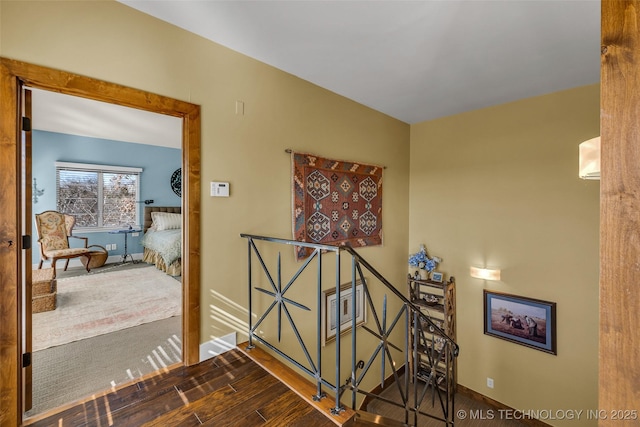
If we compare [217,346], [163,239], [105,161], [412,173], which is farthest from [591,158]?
[105,161]

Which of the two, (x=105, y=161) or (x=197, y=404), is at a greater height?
(x=105, y=161)

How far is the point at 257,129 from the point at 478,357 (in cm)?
374

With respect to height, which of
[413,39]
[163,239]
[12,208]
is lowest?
[163,239]

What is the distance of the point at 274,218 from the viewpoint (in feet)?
7.94

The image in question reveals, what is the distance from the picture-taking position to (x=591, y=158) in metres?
1.25

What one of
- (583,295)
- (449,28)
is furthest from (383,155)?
(583,295)

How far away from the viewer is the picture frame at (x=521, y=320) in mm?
2906

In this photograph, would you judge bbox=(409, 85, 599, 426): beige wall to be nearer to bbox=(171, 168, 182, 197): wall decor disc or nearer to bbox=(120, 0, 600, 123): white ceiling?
bbox=(120, 0, 600, 123): white ceiling

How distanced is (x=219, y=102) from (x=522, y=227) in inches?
135

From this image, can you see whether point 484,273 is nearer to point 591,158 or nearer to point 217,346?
point 591,158

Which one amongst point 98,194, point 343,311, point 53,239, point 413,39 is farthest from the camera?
point 98,194

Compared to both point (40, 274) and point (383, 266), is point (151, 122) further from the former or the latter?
point (383, 266)

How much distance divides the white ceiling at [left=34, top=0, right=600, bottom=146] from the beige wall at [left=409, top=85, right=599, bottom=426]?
448mm

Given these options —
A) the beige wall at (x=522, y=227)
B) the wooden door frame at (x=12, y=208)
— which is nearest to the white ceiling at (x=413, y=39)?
the beige wall at (x=522, y=227)
